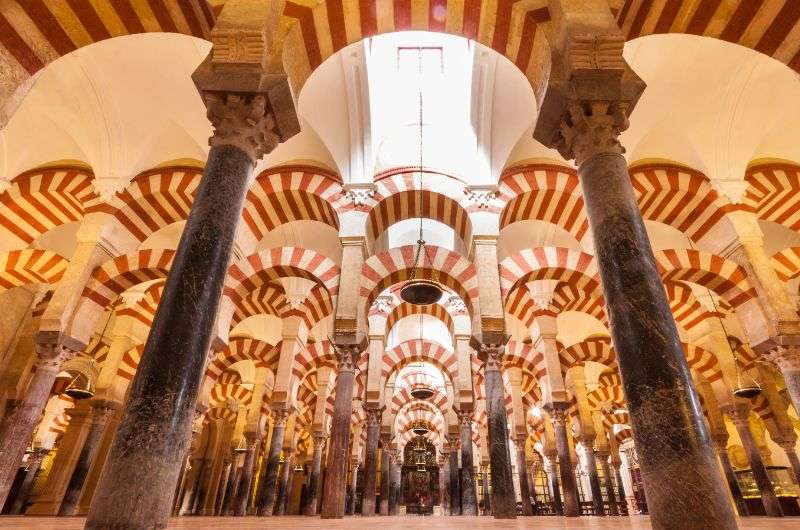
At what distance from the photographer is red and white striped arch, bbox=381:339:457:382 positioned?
12648 millimetres

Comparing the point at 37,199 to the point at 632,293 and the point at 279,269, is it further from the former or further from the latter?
the point at 632,293

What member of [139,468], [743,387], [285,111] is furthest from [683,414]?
[743,387]

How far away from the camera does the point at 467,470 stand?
909 centimetres

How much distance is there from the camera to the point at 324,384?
1223cm

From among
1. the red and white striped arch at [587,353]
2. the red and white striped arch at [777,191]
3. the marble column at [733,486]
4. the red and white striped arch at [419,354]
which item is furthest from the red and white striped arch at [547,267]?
the marble column at [733,486]

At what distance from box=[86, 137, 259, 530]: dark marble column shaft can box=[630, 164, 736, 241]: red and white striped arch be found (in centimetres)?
629

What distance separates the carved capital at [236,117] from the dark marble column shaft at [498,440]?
4.60 m

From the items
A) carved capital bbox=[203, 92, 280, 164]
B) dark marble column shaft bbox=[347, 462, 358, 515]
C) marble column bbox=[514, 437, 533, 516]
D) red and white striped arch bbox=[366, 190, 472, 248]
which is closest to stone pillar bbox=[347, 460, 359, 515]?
dark marble column shaft bbox=[347, 462, 358, 515]

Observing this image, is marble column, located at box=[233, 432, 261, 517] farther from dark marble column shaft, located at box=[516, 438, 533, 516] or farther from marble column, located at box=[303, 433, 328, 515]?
dark marble column shaft, located at box=[516, 438, 533, 516]

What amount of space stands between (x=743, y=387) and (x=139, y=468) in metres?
10.3

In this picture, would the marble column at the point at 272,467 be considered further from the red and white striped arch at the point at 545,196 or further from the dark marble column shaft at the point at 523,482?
the red and white striped arch at the point at 545,196

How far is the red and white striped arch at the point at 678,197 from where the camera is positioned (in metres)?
7.02

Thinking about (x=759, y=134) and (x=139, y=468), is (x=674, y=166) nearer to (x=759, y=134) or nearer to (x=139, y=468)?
(x=759, y=134)

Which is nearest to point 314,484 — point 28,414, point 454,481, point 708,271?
point 454,481
